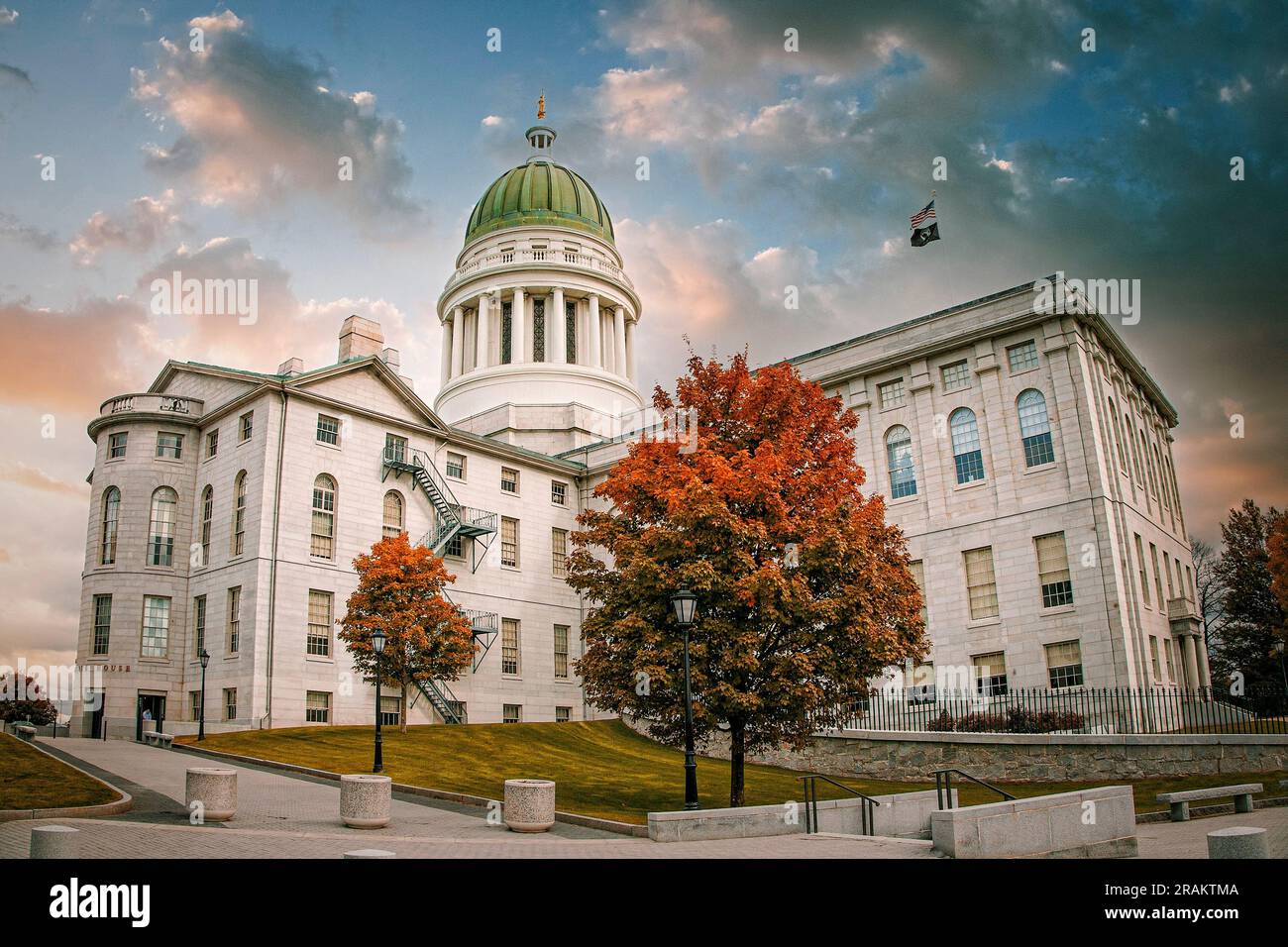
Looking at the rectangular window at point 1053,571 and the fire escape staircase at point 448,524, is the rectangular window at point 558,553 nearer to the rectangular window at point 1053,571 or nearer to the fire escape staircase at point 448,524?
the fire escape staircase at point 448,524

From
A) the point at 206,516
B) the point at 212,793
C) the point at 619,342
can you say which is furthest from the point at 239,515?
the point at 619,342

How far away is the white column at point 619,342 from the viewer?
236 ft

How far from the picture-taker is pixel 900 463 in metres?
43.8

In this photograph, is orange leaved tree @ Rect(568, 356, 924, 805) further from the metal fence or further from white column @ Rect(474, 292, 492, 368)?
white column @ Rect(474, 292, 492, 368)

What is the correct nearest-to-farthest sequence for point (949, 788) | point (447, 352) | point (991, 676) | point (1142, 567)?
1. point (949, 788)
2. point (991, 676)
3. point (1142, 567)
4. point (447, 352)

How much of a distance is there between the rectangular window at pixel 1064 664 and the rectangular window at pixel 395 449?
29.5 m

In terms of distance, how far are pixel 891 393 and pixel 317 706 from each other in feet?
92.2

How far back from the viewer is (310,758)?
98.3 ft

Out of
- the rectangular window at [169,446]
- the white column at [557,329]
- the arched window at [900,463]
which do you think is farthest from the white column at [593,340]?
the rectangular window at [169,446]

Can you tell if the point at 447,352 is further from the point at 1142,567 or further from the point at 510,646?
the point at 1142,567

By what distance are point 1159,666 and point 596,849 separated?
30789 mm

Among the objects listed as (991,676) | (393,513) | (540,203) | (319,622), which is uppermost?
(540,203)
